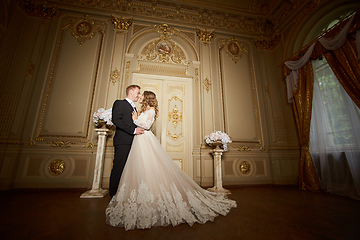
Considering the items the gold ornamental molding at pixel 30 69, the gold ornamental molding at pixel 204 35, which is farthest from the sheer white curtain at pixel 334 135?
the gold ornamental molding at pixel 30 69

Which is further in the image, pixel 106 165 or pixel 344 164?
pixel 106 165

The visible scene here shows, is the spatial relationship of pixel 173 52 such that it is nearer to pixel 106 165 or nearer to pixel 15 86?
pixel 106 165

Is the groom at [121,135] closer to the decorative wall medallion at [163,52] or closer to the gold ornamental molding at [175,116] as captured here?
the gold ornamental molding at [175,116]

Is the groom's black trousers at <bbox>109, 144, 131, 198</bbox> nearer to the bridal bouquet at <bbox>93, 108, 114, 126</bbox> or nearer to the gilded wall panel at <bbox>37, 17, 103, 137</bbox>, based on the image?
the bridal bouquet at <bbox>93, 108, 114, 126</bbox>

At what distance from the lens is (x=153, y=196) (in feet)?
5.85

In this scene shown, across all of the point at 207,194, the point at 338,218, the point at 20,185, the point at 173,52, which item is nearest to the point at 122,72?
the point at 173,52

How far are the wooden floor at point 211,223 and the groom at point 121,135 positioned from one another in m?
0.45

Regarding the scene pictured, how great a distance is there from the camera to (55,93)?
156 inches

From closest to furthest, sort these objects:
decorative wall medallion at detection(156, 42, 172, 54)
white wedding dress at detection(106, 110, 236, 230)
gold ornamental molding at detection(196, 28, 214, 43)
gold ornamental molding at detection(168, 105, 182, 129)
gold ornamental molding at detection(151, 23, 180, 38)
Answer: white wedding dress at detection(106, 110, 236, 230) → gold ornamental molding at detection(168, 105, 182, 129) → decorative wall medallion at detection(156, 42, 172, 54) → gold ornamental molding at detection(151, 23, 180, 38) → gold ornamental molding at detection(196, 28, 214, 43)

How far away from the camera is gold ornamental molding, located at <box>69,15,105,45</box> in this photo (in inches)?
176

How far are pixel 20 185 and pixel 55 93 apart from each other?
2.10m

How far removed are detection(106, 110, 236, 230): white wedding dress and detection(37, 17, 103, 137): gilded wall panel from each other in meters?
2.52

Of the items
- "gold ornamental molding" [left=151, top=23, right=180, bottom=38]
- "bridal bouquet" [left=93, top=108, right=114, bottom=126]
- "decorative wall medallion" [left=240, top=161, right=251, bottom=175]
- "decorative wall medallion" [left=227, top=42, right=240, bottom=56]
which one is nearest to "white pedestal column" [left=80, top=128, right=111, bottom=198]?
"bridal bouquet" [left=93, top=108, right=114, bottom=126]

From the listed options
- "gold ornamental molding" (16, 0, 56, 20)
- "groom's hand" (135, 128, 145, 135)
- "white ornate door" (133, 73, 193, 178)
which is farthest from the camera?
"white ornate door" (133, 73, 193, 178)
